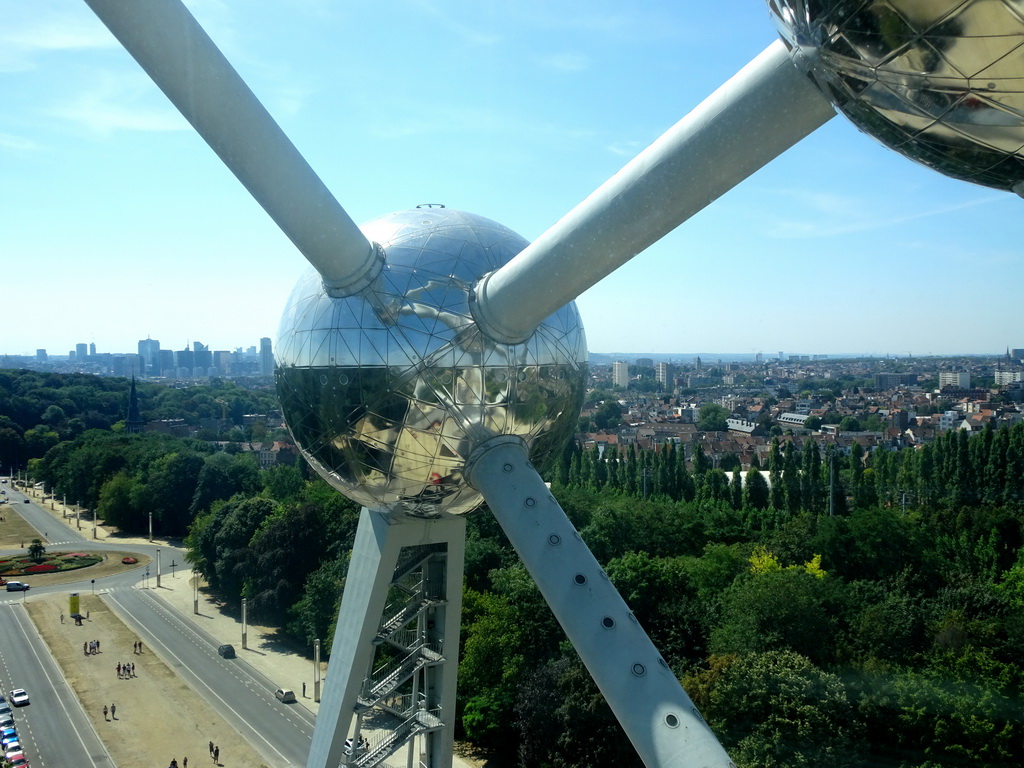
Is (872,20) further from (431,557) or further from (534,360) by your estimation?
(431,557)

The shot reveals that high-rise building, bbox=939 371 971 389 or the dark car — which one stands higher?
high-rise building, bbox=939 371 971 389

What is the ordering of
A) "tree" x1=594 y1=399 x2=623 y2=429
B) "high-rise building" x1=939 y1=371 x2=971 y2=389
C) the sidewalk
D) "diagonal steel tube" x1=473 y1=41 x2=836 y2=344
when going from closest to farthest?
"diagonal steel tube" x1=473 y1=41 x2=836 y2=344 → the sidewalk → "tree" x1=594 y1=399 x2=623 y2=429 → "high-rise building" x1=939 y1=371 x2=971 y2=389

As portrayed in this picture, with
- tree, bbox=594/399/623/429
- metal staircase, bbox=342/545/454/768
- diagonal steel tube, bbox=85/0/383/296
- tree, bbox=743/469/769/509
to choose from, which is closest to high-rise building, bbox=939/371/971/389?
tree, bbox=594/399/623/429

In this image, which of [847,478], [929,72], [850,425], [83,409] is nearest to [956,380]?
[850,425]

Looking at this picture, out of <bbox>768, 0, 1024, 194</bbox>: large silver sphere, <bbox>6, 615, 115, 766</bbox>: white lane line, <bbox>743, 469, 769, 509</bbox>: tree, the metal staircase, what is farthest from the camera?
<bbox>743, 469, 769, 509</bbox>: tree

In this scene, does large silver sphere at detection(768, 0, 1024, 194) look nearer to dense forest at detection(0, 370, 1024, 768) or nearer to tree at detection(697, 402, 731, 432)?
dense forest at detection(0, 370, 1024, 768)

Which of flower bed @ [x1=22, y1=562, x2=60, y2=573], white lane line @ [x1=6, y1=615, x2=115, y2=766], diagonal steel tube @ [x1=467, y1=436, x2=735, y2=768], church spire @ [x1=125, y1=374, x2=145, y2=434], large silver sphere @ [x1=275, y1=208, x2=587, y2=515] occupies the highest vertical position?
large silver sphere @ [x1=275, y1=208, x2=587, y2=515]

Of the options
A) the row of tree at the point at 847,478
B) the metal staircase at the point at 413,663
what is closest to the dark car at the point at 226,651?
the metal staircase at the point at 413,663

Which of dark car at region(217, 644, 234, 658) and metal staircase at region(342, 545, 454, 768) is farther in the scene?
dark car at region(217, 644, 234, 658)
